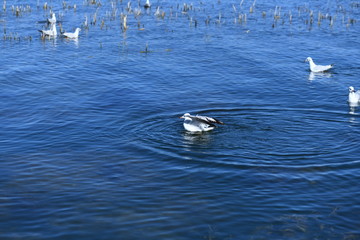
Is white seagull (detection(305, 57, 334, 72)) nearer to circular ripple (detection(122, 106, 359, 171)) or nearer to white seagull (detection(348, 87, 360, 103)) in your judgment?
white seagull (detection(348, 87, 360, 103))

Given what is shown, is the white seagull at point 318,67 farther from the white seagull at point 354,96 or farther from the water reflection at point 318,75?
the white seagull at point 354,96

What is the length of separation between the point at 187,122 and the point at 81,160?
4841mm

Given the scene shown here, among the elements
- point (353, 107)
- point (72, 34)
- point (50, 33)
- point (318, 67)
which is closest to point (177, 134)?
point (353, 107)

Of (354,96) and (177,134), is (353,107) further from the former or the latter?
(177,134)

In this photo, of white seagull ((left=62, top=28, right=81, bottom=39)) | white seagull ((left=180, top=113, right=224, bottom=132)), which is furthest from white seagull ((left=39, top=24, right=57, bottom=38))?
white seagull ((left=180, top=113, right=224, bottom=132))

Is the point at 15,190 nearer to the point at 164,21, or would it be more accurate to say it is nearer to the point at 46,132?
the point at 46,132

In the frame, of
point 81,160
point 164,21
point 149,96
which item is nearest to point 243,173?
point 81,160

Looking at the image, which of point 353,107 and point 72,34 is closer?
point 353,107

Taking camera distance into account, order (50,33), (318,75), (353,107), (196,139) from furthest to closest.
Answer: (50,33) < (318,75) < (353,107) < (196,139)

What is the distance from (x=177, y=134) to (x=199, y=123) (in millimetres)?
1068

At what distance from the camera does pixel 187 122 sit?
77.5 ft

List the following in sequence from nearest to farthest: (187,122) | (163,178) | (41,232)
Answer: (41,232), (163,178), (187,122)

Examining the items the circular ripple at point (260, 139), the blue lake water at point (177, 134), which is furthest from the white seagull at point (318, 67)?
the circular ripple at point (260, 139)

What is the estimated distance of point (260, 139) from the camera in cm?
2284
